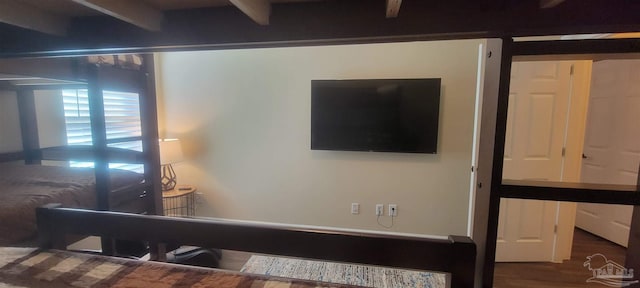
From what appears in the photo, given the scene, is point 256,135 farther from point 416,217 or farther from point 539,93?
point 539,93

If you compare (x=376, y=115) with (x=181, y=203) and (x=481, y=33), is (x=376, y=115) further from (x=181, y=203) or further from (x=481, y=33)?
(x=181, y=203)

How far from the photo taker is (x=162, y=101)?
11.1 ft

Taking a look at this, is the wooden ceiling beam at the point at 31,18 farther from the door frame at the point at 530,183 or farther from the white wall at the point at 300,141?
the white wall at the point at 300,141

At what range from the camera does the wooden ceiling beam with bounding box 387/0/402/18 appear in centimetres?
74

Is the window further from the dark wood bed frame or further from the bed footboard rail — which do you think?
the dark wood bed frame

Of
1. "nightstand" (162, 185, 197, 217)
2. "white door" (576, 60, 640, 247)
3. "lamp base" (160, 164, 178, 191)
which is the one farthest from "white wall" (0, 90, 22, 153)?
"white door" (576, 60, 640, 247)

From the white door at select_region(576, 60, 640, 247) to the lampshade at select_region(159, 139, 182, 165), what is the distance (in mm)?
4731

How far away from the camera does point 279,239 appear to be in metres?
1.00

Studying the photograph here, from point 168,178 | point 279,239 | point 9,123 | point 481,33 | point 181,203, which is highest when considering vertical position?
point 481,33

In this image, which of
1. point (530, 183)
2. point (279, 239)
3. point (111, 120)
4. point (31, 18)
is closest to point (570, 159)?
point (530, 183)

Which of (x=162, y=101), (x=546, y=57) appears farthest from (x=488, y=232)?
(x=162, y=101)

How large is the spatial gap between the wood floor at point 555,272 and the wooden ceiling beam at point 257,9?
266cm

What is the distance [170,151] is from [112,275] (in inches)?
88.1

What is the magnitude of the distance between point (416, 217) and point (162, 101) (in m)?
3.39
